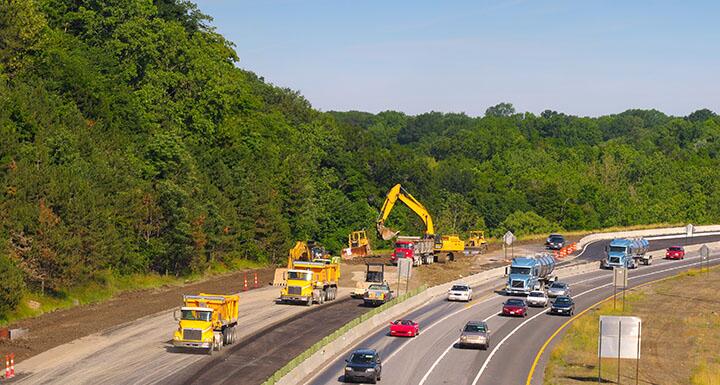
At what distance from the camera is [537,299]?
283ft

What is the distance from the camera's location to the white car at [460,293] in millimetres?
88062

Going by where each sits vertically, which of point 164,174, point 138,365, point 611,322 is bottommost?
point 138,365

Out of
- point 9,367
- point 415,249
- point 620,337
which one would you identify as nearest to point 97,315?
point 9,367

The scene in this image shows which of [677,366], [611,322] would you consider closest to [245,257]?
[677,366]

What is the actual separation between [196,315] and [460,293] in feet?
112

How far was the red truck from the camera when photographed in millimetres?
106625

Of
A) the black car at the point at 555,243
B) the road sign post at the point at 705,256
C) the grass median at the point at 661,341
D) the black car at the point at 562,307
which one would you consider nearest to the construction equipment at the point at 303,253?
the black car at the point at 562,307

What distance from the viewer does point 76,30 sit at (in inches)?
4695

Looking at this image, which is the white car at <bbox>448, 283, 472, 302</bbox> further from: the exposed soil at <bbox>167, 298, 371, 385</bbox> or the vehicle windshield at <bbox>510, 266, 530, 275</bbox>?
the exposed soil at <bbox>167, 298, 371, 385</bbox>

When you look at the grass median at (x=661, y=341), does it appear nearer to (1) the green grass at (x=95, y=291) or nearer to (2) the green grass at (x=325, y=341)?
(2) the green grass at (x=325, y=341)

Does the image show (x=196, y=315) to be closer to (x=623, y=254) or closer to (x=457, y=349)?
(x=457, y=349)

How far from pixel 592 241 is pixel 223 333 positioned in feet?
317

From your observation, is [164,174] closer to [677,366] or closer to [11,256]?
[11,256]

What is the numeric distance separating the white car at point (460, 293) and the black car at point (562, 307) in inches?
336
